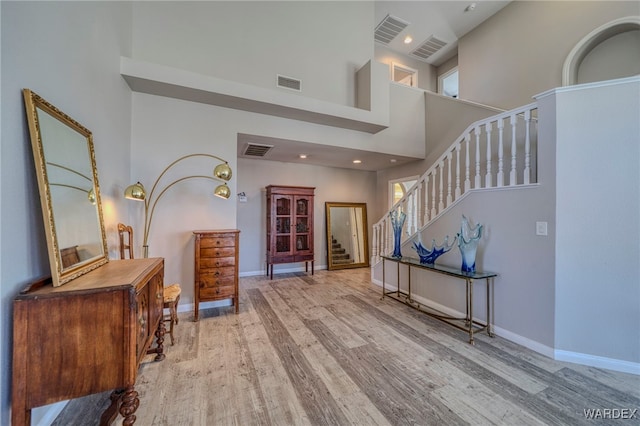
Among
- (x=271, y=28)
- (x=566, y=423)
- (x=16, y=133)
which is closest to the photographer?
(x=16, y=133)

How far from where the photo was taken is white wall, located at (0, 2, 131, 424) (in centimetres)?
114

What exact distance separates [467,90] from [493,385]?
574cm

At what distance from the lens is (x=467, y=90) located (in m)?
5.48

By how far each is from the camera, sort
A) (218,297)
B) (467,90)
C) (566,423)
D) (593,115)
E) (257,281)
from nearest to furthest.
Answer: (566,423)
(593,115)
(218,297)
(257,281)
(467,90)

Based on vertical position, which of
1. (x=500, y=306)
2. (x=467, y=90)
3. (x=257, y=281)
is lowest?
(x=257, y=281)

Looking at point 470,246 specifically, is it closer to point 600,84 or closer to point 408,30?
point 600,84

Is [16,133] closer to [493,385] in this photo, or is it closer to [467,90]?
[493,385]

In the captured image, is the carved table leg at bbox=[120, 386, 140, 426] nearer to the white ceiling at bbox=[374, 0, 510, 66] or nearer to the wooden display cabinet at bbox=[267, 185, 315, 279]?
the wooden display cabinet at bbox=[267, 185, 315, 279]

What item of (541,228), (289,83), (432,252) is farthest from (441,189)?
A: (289,83)

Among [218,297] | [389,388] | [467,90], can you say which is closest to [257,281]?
[218,297]

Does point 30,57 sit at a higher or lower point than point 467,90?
lower

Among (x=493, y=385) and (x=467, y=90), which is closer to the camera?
(x=493, y=385)

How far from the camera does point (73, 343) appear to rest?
1.15 m

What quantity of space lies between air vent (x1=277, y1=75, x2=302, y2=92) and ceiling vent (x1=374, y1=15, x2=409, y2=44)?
9.31 feet
